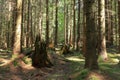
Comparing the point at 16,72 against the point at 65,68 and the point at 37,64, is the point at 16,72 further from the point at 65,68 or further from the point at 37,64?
the point at 65,68

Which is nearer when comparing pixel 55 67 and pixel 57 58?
pixel 55 67

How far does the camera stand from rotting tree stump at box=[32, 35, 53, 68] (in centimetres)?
1606

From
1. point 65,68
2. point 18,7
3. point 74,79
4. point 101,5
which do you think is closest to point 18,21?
point 18,7

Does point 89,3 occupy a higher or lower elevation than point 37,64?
higher

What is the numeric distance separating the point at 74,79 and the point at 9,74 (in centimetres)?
425

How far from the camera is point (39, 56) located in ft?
53.2

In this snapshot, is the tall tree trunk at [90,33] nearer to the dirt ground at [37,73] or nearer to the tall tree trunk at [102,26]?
the dirt ground at [37,73]

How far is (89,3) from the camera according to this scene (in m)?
11.8

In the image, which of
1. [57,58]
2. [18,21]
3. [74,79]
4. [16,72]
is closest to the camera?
[74,79]

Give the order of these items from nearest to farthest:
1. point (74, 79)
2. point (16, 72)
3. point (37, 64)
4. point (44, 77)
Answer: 1. point (74, 79)
2. point (44, 77)
3. point (16, 72)
4. point (37, 64)

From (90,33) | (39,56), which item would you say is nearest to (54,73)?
(39,56)

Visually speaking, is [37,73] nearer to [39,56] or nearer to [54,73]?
[54,73]

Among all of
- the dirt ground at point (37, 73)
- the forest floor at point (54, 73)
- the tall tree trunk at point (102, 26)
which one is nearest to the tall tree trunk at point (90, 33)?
the forest floor at point (54, 73)

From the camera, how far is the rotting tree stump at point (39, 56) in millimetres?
16062
